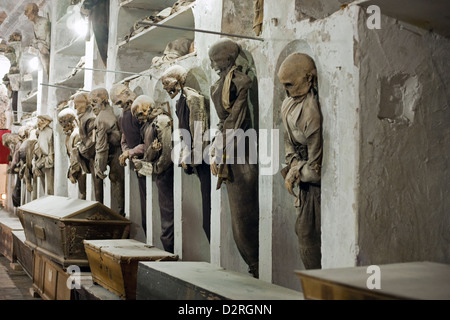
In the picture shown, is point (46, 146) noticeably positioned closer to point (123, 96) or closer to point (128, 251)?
point (123, 96)

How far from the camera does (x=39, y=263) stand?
8.52 m

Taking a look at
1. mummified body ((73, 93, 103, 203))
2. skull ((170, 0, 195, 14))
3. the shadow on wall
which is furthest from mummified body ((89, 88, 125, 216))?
the shadow on wall

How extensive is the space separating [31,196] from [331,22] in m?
11.4

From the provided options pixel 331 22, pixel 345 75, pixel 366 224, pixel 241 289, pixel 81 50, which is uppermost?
pixel 81 50

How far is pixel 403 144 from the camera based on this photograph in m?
3.97

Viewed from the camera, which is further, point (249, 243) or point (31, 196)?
point (31, 196)

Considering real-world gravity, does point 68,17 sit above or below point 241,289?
above

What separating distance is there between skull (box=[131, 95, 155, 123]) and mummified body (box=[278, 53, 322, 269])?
270 cm

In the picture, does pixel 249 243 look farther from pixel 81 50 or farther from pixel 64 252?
pixel 81 50

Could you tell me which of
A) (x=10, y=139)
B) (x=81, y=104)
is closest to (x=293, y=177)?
(x=81, y=104)

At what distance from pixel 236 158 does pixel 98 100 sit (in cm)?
355

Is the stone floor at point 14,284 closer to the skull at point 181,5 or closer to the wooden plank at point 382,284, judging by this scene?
the skull at point 181,5

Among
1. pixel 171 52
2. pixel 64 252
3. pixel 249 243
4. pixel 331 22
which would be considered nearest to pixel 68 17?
pixel 171 52

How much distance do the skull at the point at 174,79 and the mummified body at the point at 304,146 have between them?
189 cm
